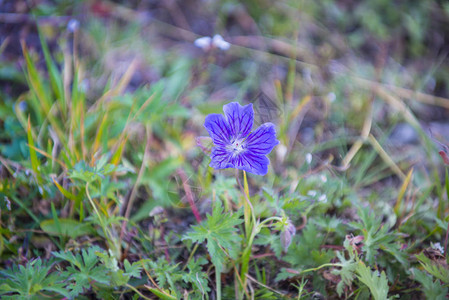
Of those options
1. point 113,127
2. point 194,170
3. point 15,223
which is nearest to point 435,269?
point 194,170

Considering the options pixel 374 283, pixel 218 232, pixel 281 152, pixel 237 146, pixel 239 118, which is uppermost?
pixel 239 118

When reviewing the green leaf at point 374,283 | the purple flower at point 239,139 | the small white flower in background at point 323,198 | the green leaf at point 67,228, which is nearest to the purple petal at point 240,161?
the purple flower at point 239,139

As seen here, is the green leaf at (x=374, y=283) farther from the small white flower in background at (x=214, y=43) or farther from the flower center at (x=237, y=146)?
the small white flower in background at (x=214, y=43)

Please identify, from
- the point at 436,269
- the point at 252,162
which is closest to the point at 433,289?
the point at 436,269

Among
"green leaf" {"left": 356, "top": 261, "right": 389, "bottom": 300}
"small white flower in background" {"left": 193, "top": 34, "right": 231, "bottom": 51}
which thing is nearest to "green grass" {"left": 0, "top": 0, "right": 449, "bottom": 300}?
"green leaf" {"left": 356, "top": 261, "right": 389, "bottom": 300}

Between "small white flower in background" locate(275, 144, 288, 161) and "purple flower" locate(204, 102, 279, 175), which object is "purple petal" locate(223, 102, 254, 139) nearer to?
"purple flower" locate(204, 102, 279, 175)

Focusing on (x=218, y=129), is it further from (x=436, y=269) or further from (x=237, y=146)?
(x=436, y=269)

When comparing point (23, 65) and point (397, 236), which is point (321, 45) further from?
point (23, 65)
